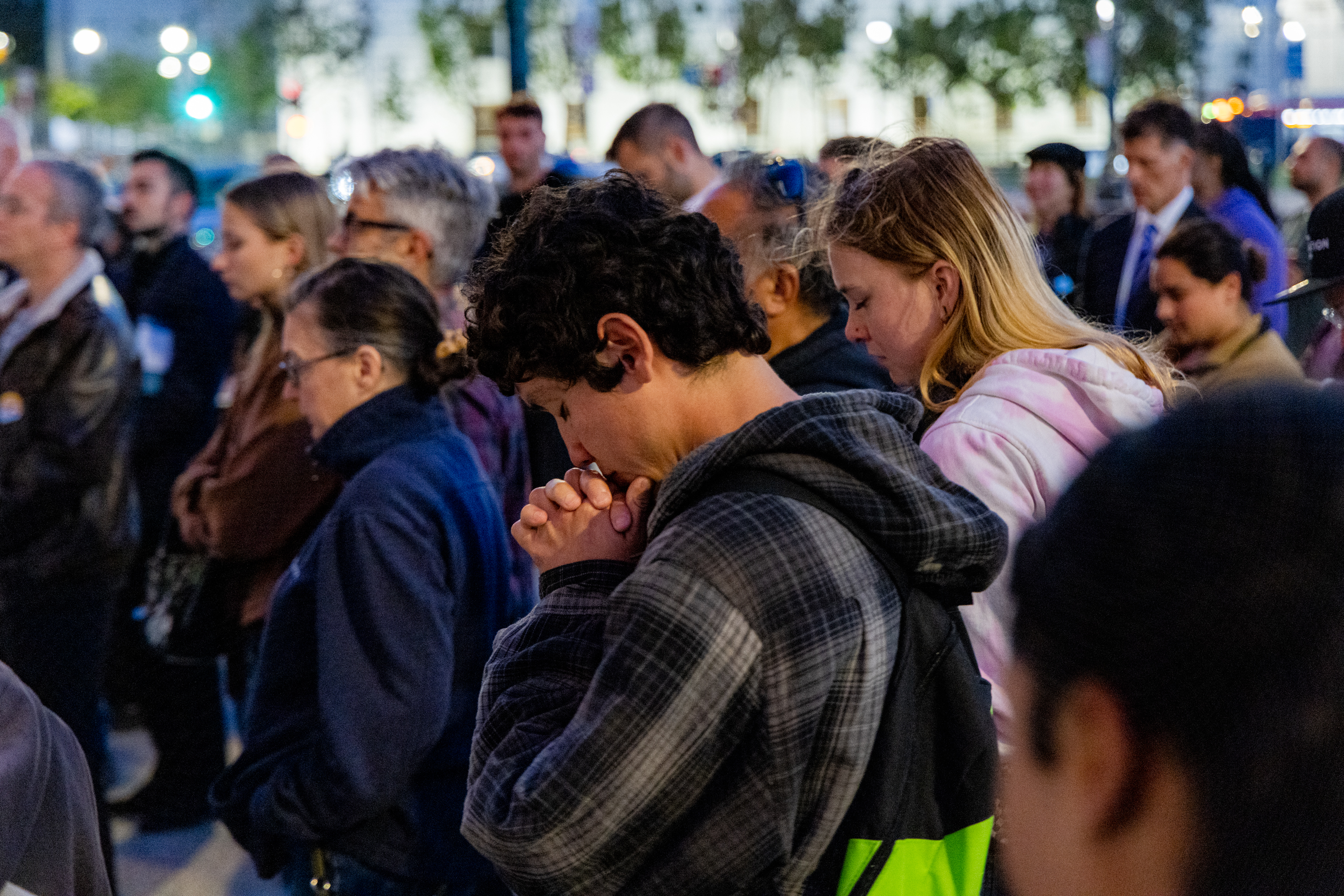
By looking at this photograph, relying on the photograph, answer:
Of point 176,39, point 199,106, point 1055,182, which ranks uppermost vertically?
point 176,39

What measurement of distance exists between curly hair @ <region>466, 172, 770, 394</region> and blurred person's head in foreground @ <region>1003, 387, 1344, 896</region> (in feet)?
2.82

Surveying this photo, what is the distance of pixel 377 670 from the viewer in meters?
2.74

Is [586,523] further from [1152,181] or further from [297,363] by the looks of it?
[1152,181]

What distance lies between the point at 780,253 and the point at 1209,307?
1930mm

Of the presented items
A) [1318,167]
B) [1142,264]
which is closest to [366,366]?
[1142,264]

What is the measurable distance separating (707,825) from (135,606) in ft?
16.5

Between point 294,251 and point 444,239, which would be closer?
point 444,239

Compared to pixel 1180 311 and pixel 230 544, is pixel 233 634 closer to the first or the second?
pixel 230 544

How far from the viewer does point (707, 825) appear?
1454 mm

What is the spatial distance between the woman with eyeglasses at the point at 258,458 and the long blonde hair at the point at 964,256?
1.80 meters

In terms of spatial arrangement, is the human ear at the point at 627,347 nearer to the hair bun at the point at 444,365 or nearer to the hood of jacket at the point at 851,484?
the hood of jacket at the point at 851,484

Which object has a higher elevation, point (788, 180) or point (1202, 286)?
point (788, 180)

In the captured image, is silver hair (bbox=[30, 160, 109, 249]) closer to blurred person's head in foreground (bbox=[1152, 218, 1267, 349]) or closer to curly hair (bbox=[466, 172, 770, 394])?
curly hair (bbox=[466, 172, 770, 394])

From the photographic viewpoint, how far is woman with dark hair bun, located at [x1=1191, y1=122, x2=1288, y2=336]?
5.47 meters
